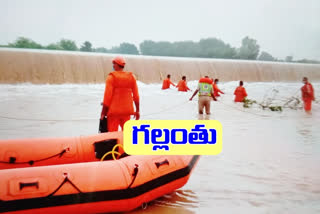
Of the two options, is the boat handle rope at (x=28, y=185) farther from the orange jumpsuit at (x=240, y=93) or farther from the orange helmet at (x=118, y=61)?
the orange jumpsuit at (x=240, y=93)

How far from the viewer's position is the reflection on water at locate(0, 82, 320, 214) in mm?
3469

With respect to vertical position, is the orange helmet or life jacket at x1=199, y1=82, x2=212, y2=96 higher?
the orange helmet

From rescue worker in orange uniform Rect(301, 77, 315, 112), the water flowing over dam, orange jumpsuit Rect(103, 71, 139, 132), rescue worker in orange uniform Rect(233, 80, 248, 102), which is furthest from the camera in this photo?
the water flowing over dam

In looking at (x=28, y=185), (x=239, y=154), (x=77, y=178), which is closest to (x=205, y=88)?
(x=239, y=154)

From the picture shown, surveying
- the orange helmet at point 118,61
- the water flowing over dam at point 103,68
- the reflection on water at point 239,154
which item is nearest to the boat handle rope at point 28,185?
the reflection on water at point 239,154

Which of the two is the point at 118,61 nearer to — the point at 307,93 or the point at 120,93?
the point at 120,93

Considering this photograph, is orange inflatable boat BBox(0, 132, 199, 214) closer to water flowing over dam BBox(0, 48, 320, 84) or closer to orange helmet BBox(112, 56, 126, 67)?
orange helmet BBox(112, 56, 126, 67)

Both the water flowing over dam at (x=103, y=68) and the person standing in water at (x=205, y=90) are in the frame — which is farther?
the water flowing over dam at (x=103, y=68)

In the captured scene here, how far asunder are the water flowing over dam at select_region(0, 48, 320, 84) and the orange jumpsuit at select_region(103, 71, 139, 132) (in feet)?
51.0

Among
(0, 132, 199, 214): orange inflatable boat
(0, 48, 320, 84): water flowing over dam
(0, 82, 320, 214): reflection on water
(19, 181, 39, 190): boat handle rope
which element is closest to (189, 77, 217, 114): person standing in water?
(0, 82, 320, 214): reflection on water

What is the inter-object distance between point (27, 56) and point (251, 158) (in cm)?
1776

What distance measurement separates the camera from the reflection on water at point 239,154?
3469 millimetres

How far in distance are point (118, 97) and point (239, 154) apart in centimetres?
211

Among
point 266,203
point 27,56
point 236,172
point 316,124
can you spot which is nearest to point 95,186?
point 266,203
